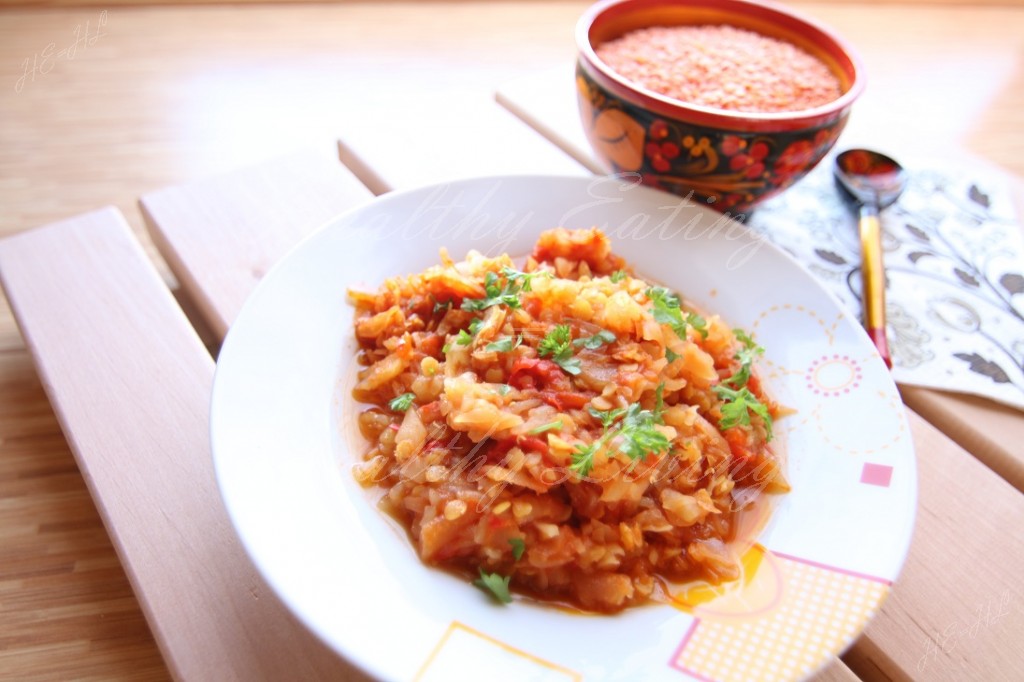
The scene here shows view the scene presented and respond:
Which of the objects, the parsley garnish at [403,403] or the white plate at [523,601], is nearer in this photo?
the white plate at [523,601]

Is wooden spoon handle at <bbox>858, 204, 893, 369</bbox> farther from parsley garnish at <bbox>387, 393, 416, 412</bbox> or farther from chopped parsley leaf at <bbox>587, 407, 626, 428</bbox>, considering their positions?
parsley garnish at <bbox>387, 393, 416, 412</bbox>

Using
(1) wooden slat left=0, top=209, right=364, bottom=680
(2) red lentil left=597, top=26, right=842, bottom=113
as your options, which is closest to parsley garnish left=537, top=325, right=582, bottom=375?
(1) wooden slat left=0, top=209, right=364, bottom=680

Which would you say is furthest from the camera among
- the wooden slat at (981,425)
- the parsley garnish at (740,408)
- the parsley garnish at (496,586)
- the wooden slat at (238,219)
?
the wooden slat at (238,219)

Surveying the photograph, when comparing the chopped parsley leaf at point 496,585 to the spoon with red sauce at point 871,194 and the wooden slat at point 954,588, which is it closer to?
the wooden slat at point 954,588

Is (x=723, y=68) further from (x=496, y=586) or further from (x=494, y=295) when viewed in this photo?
(x=496, y=586)

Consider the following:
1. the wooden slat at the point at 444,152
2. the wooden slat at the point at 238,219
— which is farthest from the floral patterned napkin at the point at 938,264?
the wooden slat at the point at 238,219

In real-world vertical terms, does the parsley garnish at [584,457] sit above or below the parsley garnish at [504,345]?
below

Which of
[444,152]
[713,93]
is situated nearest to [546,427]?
[713,93]

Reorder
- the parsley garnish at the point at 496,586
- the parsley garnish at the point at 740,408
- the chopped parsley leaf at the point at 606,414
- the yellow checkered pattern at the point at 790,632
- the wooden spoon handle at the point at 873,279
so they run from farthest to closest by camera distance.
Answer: the wooden spoon handle at the point at 873,279 → the parsley garnish at the point at 740,408 → the chopped parsley leaf at the point at 606,414 → the parsley garnish at the point at 496,586 → the yellow checkered pattern at the point at 790,632
